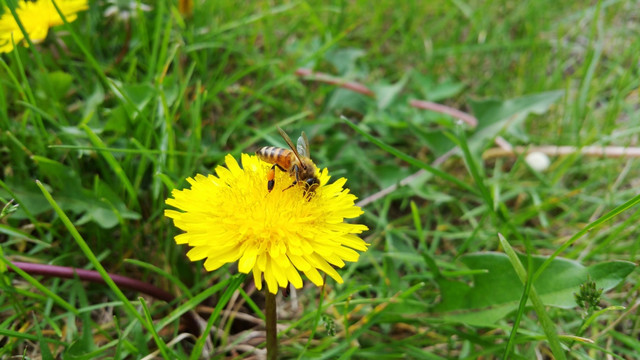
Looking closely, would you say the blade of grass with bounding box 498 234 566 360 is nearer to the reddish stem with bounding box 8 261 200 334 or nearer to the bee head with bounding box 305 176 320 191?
the bee head with bounding box 305 176 320 191

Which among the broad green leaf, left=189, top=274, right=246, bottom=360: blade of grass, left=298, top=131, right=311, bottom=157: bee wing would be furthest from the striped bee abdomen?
the broad green leaf

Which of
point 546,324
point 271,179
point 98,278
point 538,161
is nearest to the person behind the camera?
point 546,324

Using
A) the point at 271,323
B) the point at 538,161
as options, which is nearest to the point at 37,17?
the point at 271,323

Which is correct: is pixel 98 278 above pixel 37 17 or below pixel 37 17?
below

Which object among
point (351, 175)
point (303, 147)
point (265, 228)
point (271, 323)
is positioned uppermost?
point (351, 175)

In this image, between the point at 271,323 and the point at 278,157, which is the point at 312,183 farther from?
the point at 271,323

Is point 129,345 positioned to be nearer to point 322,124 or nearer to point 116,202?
point 116,202

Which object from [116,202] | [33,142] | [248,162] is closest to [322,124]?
[248,162]
